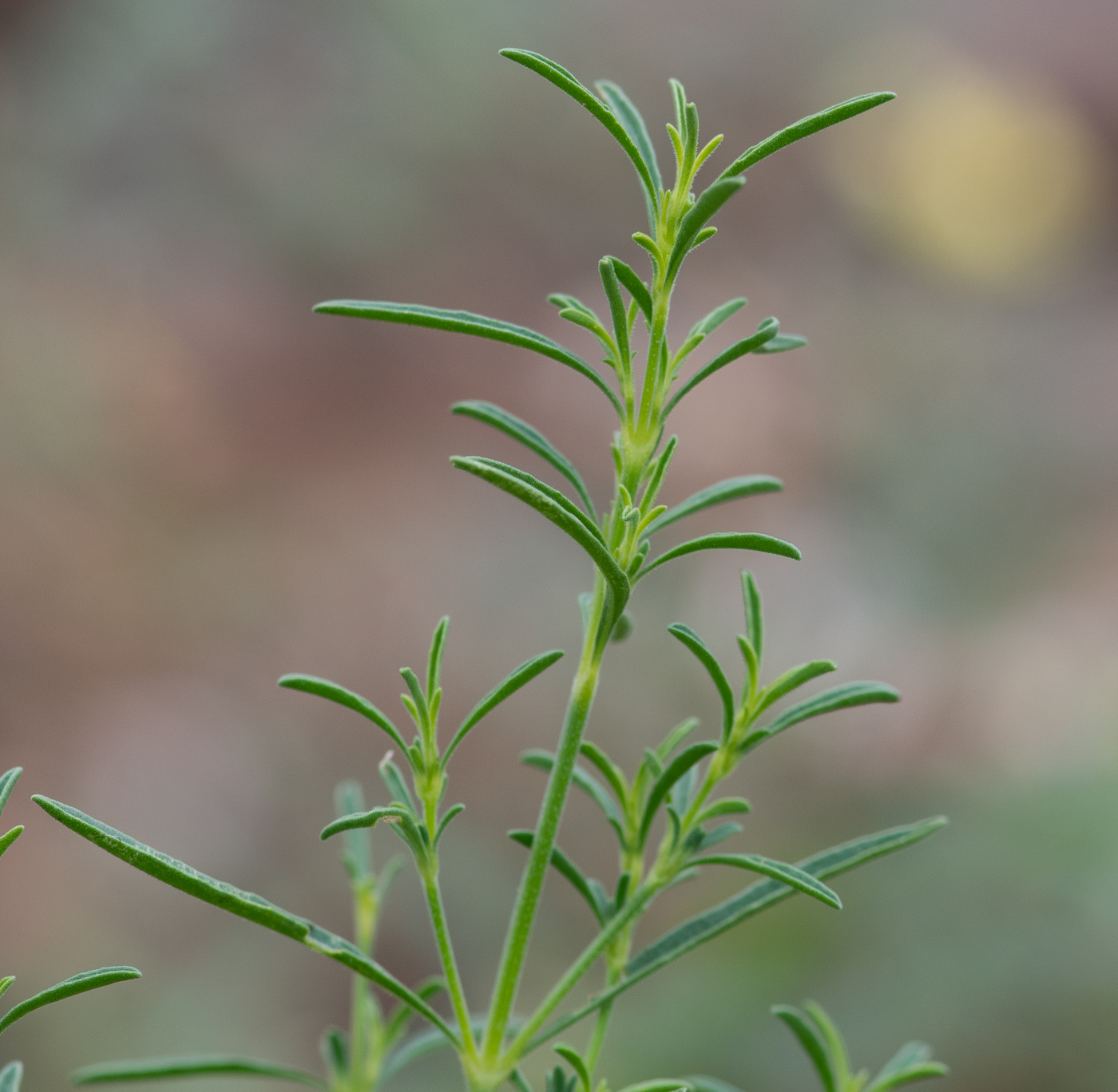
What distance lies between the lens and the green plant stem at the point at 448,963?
0.51 meters

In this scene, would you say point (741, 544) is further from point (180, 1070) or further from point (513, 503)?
point (513, 503)

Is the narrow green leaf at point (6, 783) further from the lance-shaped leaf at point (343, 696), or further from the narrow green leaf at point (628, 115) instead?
the narrow green leaf at point (628, 115)

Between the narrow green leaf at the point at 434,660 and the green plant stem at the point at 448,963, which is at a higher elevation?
the narrow green leaf at the point at 434,660

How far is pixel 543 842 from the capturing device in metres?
0.51

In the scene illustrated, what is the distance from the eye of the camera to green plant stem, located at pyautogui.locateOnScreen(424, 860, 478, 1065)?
0.51 m

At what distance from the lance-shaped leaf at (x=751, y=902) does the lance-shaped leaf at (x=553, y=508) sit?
19cm

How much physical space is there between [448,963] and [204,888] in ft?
0.41

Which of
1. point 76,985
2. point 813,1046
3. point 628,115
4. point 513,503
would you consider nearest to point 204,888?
point 76,985

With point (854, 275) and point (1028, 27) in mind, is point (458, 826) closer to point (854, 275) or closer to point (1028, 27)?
point (854, 275)

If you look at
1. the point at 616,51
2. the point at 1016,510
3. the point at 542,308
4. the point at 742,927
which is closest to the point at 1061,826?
the point at 742,927

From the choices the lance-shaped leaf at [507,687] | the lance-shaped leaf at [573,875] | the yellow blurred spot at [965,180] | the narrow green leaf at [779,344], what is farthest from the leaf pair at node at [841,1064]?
the yellow blurred spot at [965,180]

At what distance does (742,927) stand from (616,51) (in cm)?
486

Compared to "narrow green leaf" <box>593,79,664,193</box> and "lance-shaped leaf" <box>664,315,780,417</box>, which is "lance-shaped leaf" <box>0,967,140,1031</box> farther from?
"narrow green leaf" <box>593,79,664,193</box>

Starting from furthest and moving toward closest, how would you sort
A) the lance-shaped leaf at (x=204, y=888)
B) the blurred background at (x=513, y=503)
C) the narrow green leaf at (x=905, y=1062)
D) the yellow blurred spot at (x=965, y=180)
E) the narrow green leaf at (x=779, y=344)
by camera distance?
the yellow blurred spot at (x=965, y=180), the blurred background at (x=513, y=503), the narrow green leaf at (x=905, y=1062), the narrow green leaf at (x=779, y=344), the lance-shaped leaf at (x=204, y=888)
